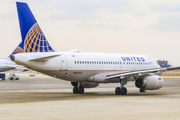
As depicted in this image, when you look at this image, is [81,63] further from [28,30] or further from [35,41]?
[28,30]

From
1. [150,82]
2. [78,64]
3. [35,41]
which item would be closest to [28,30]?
[35,41]

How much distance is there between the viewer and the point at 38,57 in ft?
81.1

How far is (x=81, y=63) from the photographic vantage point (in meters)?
27.8

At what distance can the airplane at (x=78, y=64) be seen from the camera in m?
24.8

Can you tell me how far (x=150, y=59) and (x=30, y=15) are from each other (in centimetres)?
1530

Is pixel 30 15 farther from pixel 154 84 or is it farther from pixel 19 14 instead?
pixel 154 84

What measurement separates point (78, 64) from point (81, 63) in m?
0.42

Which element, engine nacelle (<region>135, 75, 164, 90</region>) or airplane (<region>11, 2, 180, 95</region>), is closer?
airplane (<region>11, 2, 180, 95</region>)

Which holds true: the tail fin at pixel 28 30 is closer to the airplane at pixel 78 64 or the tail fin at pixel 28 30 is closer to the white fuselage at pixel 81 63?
the airplane at pixel 78 64

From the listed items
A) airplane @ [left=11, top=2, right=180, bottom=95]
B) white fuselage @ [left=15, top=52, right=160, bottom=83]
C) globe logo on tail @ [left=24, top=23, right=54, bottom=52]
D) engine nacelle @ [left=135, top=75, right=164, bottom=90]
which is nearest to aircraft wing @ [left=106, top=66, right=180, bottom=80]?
airplane @ [left=11, top=2, right=180, bottom=95]

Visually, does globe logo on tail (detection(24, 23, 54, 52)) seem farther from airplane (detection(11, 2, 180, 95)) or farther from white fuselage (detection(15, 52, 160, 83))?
white fuselage (detection(15, 52, 160, 83))

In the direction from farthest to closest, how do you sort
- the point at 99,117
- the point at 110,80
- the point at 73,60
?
the point at 110,80 < the point at 73,60 < the point at 99,117

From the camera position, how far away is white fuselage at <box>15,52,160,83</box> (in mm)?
24609

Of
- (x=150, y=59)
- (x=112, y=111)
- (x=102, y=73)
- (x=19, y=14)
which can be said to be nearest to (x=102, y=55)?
(x=102, y=73)
